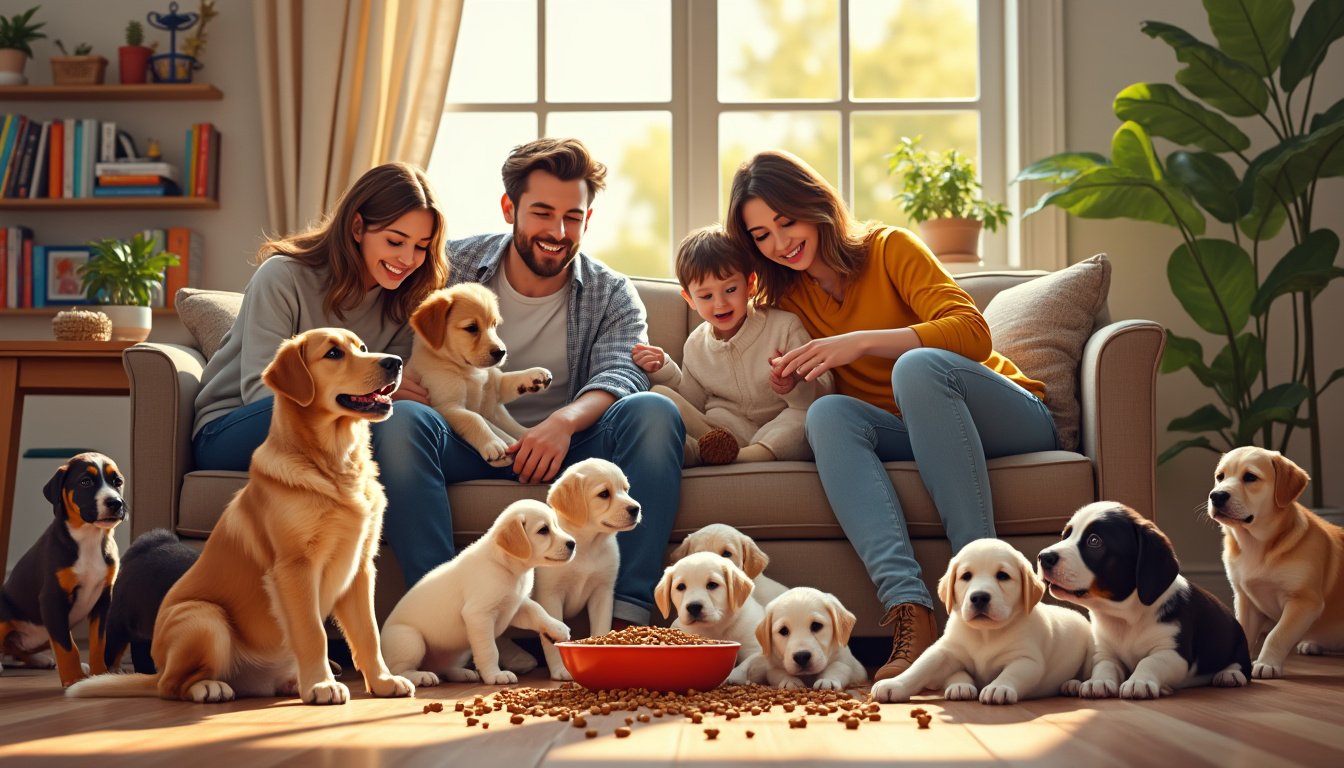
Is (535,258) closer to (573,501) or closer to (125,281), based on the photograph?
(573,501)

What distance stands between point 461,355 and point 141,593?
90cm

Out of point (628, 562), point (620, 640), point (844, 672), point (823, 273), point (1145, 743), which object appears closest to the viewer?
point (1145, 743)

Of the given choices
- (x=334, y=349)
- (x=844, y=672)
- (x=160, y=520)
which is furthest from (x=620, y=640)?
(x=160, y=520)

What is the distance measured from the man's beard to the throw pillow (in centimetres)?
82

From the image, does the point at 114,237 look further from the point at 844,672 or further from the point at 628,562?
the point at 844,672

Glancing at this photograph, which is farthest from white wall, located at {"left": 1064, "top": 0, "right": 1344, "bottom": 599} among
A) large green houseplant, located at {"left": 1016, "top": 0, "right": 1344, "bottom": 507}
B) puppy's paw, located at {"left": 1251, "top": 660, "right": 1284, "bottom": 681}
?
puppy's paw, located at {"left": 1251, "top": 660, "right": 1284, "bottom": 681}

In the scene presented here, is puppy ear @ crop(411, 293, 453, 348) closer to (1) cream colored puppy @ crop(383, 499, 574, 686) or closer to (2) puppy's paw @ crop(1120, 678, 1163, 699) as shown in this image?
(1) cream colored puppy @ crop(383, 499, 574, 686)

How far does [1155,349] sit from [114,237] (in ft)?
12.5

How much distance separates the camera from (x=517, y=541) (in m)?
2.36

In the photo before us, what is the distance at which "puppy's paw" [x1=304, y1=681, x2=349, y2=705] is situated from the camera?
2068mm

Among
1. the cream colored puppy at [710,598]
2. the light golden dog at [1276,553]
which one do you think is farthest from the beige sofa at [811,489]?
the cream colored puppy at [710,598]

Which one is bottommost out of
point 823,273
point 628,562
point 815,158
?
point 628,562

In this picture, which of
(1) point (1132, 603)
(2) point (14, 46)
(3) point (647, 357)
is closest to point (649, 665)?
(1) point (1132, 603)

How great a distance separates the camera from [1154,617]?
7.21 feet
